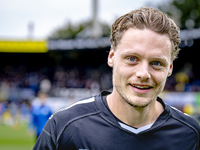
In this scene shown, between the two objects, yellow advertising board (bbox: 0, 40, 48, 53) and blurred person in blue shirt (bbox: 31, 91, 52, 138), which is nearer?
blurred person in blue shirt (bbox: 31, 91, 52, 138)

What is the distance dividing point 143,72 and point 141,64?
0.07 meters

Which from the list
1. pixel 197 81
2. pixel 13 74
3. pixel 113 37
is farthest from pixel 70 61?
pixel 113 37

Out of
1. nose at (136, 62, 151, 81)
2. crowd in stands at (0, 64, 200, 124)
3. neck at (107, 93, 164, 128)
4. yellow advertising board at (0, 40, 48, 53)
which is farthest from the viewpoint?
yellow advertising board at (0, 40, 48, 53)

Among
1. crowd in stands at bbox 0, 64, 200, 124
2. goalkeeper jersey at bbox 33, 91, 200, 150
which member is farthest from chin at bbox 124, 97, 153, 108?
crowd in stands at bbox 0, 64, 200, 124

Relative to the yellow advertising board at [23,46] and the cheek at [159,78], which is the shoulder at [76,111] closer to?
the cheek at [159,78]

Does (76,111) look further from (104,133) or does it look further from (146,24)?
(146,24)

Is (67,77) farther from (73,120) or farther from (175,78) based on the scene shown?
(73,120)

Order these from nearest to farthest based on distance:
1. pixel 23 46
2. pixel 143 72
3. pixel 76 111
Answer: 1. pixel 143 72
2. pixel 76 111
3. pixel 23 46

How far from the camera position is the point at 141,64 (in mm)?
2002

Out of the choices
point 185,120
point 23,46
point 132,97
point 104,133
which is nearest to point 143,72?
point 132,97

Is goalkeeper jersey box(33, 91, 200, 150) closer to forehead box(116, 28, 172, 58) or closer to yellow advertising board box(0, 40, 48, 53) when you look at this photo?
forehead box(116, 28, 172, 58)

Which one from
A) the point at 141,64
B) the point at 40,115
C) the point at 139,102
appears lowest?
the point at 40,115

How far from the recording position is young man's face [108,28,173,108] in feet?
6.55

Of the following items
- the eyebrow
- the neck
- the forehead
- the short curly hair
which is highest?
the short curly hair
